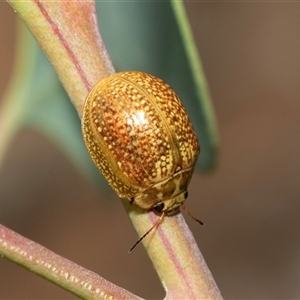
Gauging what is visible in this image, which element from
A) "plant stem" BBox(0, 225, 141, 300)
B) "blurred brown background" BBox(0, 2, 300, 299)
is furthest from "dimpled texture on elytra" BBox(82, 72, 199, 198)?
"blurred brown background" BBox(0, 2, 300, 299)

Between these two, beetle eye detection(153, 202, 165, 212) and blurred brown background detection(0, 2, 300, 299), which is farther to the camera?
blurred brown background detection(0, 2, 300, 299)

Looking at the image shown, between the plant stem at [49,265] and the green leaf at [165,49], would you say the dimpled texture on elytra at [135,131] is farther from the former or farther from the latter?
the plant stem at [49,265]

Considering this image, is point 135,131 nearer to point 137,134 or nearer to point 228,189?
point 137,134

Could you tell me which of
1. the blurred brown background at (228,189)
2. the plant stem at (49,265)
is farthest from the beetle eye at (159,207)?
the blurred brown background at (228,189)

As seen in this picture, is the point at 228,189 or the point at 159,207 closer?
the point at 159,207

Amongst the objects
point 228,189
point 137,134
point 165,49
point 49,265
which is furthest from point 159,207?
point 228,189

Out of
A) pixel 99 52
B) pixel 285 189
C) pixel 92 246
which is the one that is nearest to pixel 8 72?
pixel 92 246

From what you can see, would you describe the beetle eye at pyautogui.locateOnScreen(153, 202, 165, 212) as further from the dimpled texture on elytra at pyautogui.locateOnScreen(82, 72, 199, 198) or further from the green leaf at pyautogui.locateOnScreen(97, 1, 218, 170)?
the green leaf at pyautogui.locateOnScreen(97, 1, 218, 170)
